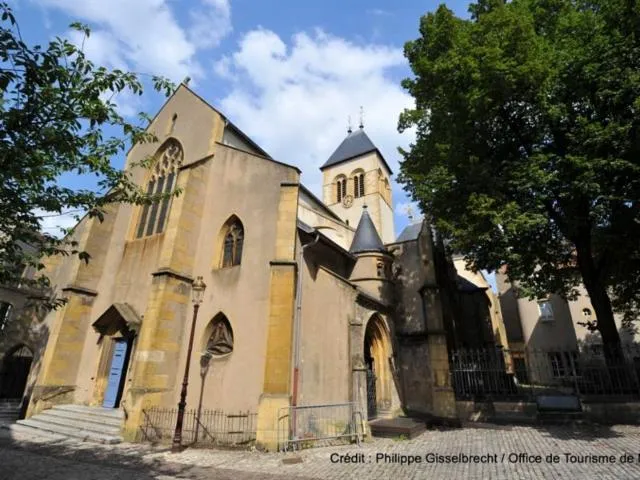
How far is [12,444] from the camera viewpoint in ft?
31.7

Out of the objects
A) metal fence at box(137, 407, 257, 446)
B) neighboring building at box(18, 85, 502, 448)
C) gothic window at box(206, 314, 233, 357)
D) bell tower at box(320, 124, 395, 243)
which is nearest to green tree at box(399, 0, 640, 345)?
neighboring building at box(18, 85, 502, 448)

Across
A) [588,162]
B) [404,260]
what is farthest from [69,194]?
[404,260]

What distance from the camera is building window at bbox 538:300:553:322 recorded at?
26141 mm

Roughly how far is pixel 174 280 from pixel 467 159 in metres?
11.0

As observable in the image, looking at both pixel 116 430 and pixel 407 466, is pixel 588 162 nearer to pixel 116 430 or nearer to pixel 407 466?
pixel 407 466

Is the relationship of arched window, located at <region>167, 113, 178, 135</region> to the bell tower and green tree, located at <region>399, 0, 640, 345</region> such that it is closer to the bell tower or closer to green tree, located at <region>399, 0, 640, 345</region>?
green tree, located at <region>399, 0, 640, 345</region>

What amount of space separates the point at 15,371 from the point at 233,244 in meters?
15.8

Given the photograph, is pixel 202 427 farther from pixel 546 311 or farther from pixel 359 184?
pixel 359 184

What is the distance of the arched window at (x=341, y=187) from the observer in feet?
118

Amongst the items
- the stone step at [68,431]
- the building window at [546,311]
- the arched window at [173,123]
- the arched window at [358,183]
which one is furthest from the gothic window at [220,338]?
the arched window at [358,183]

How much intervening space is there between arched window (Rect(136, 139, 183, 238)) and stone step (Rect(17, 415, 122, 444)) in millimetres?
7275

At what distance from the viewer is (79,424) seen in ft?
36.9

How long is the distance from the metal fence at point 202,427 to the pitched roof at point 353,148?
1175 inches

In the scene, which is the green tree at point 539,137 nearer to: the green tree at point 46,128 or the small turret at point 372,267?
the small turret at point 372,267
